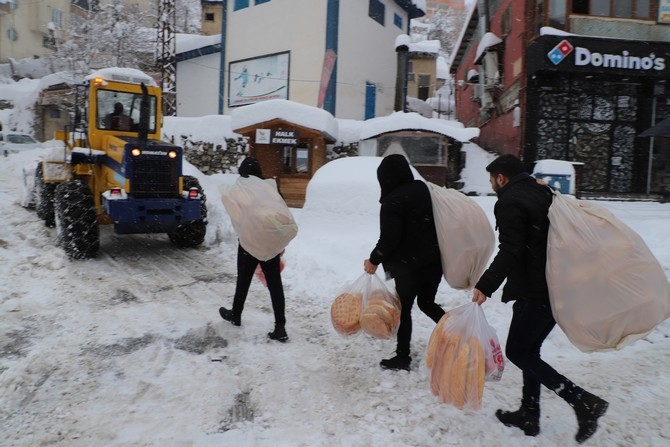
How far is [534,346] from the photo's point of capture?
9.30ft

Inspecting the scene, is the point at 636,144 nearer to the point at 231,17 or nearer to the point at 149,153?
the point at 149,153

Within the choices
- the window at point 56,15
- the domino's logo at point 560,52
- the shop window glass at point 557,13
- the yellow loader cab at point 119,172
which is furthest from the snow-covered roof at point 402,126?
the window at point 56,15

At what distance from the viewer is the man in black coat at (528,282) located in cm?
267

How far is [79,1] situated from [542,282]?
161 ft

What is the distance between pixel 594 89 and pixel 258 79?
12.5 m

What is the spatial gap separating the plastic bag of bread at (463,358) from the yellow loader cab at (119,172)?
5421mm

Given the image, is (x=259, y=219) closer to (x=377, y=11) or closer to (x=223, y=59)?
(x=223, y=59)

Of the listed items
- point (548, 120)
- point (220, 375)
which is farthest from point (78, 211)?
point (548, 120)

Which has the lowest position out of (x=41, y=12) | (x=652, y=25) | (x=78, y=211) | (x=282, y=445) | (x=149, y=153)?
(x=282, y=445)

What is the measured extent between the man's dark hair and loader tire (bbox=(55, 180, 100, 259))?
20.3 ft

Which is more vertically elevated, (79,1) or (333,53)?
(79,1)

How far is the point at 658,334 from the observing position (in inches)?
186

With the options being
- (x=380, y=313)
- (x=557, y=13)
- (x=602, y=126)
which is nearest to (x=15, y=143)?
(x=557, y=13)

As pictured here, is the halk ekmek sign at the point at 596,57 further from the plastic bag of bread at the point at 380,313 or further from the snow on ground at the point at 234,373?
the plastic bag of bread at the point at 380,313
